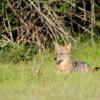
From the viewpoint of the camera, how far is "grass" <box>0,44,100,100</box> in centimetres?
764

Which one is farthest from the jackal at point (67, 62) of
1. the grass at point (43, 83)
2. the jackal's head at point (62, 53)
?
A: the grass at point (43, 83)

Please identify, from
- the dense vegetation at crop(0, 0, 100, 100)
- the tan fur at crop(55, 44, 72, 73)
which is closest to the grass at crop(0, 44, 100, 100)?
the dense vegetation at crop(0, 0, 100, 100)

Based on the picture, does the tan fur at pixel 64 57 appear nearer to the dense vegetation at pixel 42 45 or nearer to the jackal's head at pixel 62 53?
the jackal's head at pixel 62 53

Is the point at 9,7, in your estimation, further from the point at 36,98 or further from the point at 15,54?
the point at 36,98

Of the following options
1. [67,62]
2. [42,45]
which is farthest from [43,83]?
[42,45]

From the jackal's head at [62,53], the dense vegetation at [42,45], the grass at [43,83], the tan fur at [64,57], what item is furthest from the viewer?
the jackal's head at [62,53]

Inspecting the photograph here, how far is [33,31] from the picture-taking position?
38.0ft

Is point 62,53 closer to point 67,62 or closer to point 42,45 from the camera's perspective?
point 67,62

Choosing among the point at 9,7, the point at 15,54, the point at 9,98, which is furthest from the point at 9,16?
the point at 9,98

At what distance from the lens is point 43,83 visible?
8.57 meters

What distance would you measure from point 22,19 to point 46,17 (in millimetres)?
883

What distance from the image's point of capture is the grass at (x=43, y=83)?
764cm

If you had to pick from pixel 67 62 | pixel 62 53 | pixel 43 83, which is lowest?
pixel 43 83

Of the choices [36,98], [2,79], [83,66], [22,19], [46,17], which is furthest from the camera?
[22,19]
